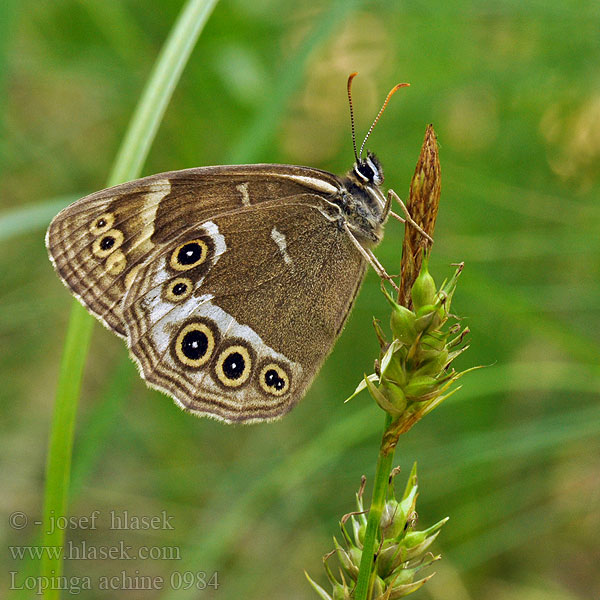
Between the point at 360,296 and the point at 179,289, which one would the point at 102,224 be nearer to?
the point at 179,289

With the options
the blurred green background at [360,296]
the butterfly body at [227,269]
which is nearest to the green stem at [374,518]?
the butterfly body at [227,269]

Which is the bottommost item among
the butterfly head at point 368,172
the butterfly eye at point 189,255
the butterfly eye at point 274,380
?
the butterfly eye at point 274,380

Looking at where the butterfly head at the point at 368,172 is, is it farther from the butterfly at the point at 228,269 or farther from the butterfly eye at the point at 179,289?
the butterfly eye at the point at 179,289

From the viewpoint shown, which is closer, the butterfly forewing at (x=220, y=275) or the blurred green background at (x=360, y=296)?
the butterfly forewing at (x=220, y=275)

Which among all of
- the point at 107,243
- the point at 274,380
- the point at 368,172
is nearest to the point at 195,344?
the point at 274,380

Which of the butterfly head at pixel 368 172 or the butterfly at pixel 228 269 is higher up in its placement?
the butterfly head at pixel 368 172

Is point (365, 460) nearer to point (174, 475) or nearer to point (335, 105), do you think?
point (174, 475)
